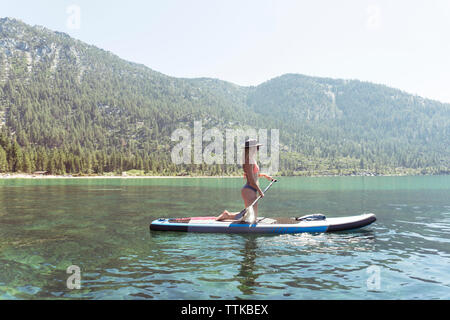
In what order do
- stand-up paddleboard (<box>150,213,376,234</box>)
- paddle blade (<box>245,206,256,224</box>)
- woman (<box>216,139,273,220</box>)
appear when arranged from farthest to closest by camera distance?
paddle blade (<box>245,206,256,224</box>)
stand-up paddleboard (<box>150,213,376,234</box>)
woman (<box>216,139,273,220</box>)

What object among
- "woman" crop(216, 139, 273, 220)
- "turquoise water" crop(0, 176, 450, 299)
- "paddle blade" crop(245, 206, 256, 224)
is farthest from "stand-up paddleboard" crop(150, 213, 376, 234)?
"woman" crop(216, 139, 273, 220)

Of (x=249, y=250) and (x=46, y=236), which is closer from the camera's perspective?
(x=249, y=250)

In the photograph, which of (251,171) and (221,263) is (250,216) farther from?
(221,263)

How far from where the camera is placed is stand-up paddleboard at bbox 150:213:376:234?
19.6m

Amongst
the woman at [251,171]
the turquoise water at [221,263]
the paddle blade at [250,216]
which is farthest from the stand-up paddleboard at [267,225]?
the woman at [251,171]

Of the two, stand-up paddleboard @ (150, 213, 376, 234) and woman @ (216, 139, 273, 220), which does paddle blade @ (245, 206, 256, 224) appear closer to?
stand-up paddleboard @ (150, 213, 376, 234)

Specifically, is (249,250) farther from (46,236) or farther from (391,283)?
(46,236)

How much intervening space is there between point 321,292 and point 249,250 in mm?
6011

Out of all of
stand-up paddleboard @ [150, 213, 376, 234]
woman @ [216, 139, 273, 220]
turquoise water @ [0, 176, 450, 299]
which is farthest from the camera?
stand-up paddleboard @ [150, 213, 376, 234]

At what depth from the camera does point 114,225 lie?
23953mm

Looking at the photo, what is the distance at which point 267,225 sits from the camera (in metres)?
19.6

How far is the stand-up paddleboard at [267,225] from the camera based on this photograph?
19578mm
